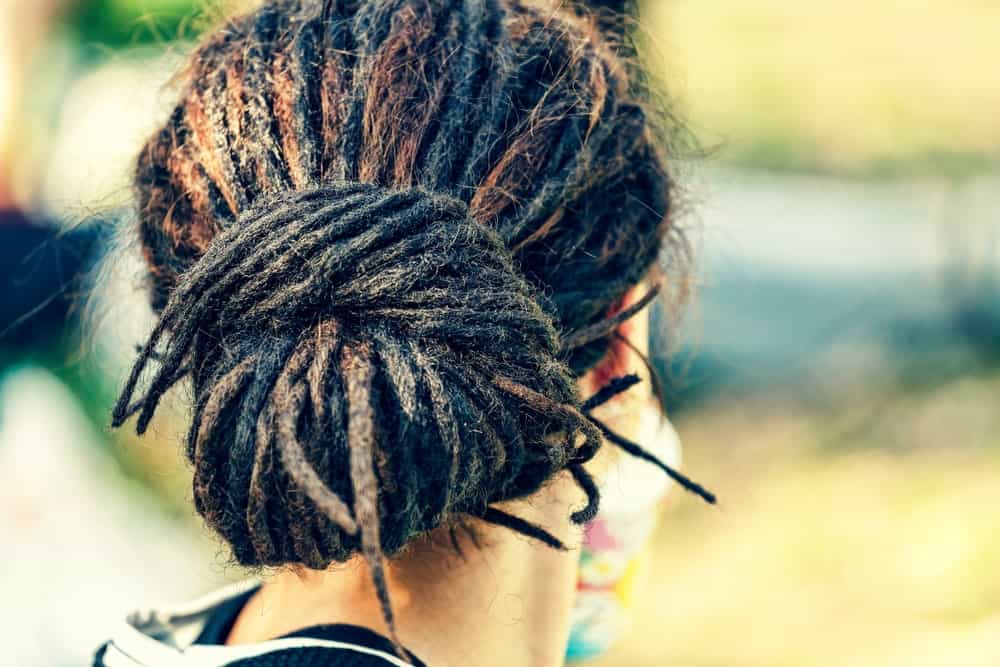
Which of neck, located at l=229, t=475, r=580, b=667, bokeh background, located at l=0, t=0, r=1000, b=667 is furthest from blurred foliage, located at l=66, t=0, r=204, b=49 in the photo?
neck, located at l=229, t=475, r=580, b=667

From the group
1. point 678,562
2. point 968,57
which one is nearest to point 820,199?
point 968,57

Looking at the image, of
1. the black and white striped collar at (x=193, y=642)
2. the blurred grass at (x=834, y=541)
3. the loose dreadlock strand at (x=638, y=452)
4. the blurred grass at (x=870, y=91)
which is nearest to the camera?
the black and white striped collar at (x=193, y=642)

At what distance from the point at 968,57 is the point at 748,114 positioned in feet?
2.50

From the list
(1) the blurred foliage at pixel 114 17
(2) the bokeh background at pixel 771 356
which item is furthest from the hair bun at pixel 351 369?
(1) the blurred foliage at pixel 114 17

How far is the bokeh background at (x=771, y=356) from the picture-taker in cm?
248

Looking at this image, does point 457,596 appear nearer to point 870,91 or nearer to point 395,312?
point 395,312

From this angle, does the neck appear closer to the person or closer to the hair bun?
the person

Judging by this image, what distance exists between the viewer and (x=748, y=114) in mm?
3611

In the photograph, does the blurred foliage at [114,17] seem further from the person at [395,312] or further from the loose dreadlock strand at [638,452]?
the loose dreadlock strand at [638,452]

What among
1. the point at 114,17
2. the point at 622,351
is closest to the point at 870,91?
the point at 114,17

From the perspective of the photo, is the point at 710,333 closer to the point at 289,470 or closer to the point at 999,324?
the point at 999,324

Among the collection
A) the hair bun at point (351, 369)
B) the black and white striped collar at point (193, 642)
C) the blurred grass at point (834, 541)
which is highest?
the hair bun at point (351, 369)

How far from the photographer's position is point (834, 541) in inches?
114

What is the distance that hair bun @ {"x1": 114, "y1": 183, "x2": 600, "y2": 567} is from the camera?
0.67 m
